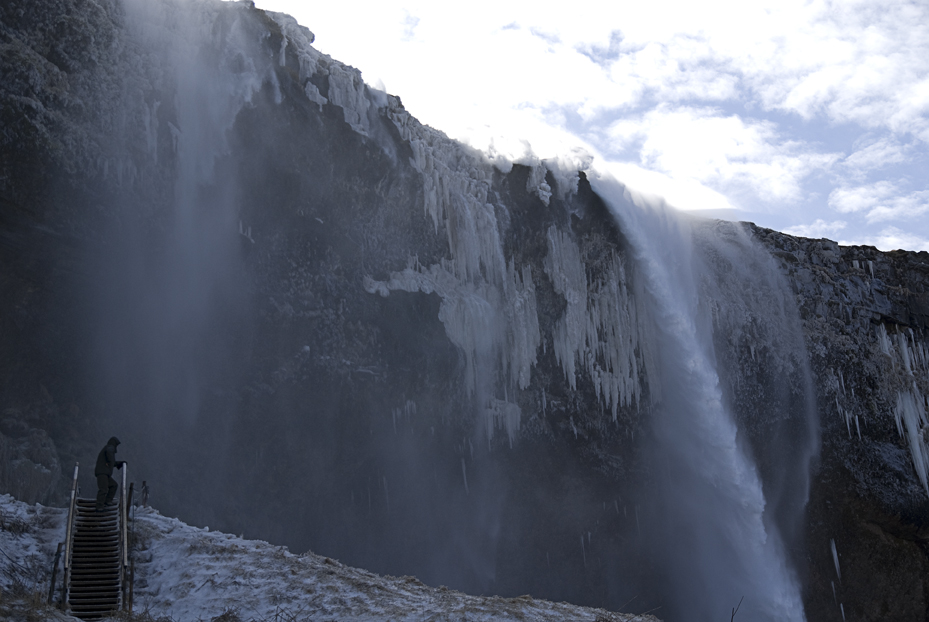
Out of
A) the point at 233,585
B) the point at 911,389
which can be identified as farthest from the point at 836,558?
the point at 233,585

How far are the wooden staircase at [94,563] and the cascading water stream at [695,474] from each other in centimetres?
1803

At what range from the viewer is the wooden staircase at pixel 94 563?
8.02m

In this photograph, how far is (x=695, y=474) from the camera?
2444cm

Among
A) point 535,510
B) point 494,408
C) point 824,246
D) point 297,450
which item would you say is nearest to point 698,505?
point 535,510

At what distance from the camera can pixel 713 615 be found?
23.9 metres

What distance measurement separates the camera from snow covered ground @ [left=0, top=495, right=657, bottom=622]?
26.1 ft

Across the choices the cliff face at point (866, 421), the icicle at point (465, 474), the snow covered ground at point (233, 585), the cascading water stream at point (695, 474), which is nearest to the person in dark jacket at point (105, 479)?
the snow covered ground at point (233, 585)

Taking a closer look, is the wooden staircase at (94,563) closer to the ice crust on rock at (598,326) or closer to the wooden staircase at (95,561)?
the wooden staircase at (95,561)

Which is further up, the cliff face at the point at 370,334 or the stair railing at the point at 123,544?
the cliff face at the point at 370,334

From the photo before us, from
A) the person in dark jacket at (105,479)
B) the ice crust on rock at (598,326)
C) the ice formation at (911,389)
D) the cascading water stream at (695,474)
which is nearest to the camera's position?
the person in dark jacket at (105,479)

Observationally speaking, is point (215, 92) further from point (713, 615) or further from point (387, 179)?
point (713, 615)

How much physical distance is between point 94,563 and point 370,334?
1245 cm

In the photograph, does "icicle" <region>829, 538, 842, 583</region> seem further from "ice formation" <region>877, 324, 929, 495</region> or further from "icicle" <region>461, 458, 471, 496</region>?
"icicle" <region>461, 458, 471, 496</region>

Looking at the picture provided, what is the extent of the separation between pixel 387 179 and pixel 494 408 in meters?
7.88
